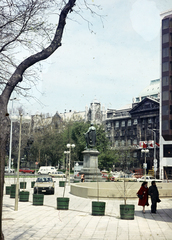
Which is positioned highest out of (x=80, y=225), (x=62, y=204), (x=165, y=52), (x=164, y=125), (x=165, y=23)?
(x=165, y=23)

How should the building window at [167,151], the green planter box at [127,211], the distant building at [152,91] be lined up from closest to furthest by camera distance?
the green planter box at [127,211] < the building window at [167,151] < the distant building at [152,91]

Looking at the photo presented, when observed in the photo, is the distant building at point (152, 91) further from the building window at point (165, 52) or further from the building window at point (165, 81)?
the building window at point (165, 52)

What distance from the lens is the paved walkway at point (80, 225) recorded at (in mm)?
11434

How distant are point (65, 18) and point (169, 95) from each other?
53.4 m

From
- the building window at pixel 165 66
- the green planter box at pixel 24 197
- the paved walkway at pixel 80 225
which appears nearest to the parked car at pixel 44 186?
the green planter box at pixel 24 197

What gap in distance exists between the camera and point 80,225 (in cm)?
1350

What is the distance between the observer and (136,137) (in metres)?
95.4

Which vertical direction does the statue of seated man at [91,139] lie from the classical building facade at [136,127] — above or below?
below

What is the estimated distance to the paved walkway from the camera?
11434mm

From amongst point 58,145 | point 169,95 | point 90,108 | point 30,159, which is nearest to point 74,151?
point 58,145

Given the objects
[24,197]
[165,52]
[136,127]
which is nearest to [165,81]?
[165,52]

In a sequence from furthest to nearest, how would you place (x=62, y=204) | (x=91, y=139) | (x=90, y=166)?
(x=91, y=139), (x=90, y=166), (x=62, y=204)

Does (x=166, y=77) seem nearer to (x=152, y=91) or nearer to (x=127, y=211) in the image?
(x=152, y=91)

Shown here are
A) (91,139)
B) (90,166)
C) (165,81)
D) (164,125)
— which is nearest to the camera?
(90,166)
